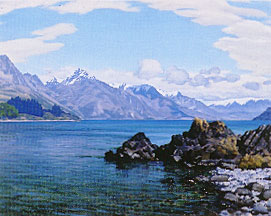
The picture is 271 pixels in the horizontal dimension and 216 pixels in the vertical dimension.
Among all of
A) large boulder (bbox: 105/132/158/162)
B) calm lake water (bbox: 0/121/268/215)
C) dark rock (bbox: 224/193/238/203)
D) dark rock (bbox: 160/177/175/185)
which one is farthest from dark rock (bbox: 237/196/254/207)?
large boulder (bbox: 105/132/158/162)

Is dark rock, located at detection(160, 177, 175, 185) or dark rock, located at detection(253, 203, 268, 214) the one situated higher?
dark rock, located at detection(253, 203, 268, 214)

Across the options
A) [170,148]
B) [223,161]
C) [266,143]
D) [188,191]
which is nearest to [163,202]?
[188,191]

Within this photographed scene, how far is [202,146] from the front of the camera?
5866 cm

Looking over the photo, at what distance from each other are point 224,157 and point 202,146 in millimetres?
4894

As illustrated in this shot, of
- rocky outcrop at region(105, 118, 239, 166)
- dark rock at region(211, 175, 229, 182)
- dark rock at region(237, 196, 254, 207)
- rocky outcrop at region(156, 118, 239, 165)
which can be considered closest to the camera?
dark rock at region(237, 196, 254, 207)

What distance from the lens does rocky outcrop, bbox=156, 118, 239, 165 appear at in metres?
54.7

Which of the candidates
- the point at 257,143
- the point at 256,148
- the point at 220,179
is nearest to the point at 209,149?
the point at 256,148

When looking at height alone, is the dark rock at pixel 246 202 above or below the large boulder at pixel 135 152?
above

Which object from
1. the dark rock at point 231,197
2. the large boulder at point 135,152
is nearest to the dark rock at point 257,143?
the large boulder at point 135,152

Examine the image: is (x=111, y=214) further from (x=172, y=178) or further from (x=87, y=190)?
(x=172, y=178)

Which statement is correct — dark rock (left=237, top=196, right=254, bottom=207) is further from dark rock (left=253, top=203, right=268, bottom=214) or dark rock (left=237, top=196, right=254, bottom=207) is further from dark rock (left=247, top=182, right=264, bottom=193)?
dark rock (left=247, top=182, right=264, bottom=193)

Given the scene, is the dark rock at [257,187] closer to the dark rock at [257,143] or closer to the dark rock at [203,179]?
the dark rock at [203,179]

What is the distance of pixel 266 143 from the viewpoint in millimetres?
53781

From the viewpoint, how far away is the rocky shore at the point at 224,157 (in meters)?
31.4
